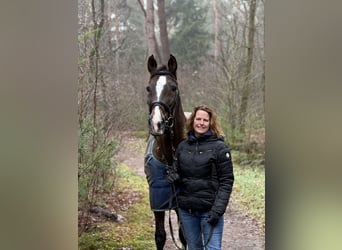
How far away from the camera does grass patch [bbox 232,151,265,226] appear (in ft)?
7.86

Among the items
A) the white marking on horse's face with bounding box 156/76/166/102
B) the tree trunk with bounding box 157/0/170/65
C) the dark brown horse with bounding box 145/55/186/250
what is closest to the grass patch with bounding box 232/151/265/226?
the dark brown horse with bounding box 145/55/186/250

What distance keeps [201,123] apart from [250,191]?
0.58 meters

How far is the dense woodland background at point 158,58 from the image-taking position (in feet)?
8.34

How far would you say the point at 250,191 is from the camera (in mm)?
2420

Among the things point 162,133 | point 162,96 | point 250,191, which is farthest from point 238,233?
point 162,96

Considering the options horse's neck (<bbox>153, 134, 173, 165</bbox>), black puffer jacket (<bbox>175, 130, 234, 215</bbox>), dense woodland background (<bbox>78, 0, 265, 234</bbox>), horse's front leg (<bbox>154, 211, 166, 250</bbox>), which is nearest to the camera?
black puffer jacket (<bbox>175, 130, 234, 215</bbox>)

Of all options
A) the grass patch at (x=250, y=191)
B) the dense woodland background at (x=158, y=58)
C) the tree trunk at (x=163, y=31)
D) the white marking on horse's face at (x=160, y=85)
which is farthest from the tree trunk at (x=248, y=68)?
the white marking on horse's face at (x=160, y=85)

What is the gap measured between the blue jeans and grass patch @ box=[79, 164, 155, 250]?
1.17ft

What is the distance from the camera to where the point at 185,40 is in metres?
2.58

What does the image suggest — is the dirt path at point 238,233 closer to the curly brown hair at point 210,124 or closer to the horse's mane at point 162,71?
the curly brown hair at point 210,124

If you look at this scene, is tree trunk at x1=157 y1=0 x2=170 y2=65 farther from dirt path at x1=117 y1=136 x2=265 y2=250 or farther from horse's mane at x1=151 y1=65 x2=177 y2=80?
dirt path at x1=117 y1=136 x2=265 y2=250

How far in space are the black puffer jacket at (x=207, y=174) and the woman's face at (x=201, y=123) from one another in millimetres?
24
